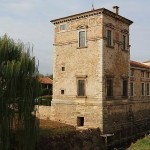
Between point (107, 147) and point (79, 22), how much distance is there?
39.9 ft

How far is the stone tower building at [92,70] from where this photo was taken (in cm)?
2803

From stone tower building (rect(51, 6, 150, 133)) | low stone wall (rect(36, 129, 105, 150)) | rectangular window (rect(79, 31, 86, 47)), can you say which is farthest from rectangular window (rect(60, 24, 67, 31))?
low stone wall (rect(36, 129, 105, 150))

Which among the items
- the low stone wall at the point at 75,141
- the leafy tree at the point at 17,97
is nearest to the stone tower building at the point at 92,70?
the low stone wall at the point at 75,141

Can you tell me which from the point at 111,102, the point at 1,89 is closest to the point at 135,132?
the point at 111,102

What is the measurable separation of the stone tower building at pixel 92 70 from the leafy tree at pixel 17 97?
353 inches

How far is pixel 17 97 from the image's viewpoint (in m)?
19.5

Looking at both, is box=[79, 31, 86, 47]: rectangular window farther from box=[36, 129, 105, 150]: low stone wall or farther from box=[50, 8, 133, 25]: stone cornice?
box=[36, 129, 105, 150]: low stone wall

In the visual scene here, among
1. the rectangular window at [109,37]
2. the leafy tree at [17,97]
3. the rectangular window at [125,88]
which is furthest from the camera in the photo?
the rectangular window at [125,88]

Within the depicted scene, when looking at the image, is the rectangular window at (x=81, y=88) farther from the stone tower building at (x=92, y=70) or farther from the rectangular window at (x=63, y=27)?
the rectangular window at (x=63, y=27)

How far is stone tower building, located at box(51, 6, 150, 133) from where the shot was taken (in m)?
28.0

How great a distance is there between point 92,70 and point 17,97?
1046 centimetres

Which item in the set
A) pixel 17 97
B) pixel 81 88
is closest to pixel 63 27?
pixel 81 88

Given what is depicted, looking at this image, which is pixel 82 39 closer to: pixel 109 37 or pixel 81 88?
pixel 109 37

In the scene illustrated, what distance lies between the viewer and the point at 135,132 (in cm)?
3322
